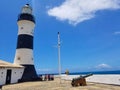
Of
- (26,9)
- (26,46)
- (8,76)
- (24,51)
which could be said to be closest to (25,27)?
(26,46)

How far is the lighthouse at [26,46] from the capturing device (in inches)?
1107

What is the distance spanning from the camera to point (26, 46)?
28281mm

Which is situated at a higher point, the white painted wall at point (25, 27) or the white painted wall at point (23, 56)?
the white painted wall at point (25, 27)

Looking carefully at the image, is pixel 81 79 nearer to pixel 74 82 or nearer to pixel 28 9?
pixel 74 82

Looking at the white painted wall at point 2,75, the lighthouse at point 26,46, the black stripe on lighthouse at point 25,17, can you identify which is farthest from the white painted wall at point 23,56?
the black stripe on lighthouse at point 25,17

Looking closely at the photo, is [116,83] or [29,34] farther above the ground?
[29,34]

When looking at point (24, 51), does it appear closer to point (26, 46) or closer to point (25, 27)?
point (26, 46)

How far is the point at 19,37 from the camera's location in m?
28.8

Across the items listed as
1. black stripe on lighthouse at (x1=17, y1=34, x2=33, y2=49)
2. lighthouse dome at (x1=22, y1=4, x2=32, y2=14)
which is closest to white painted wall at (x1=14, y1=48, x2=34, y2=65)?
black stripe on lighthouse at (x1=17, y1=34, x2=33, y2=49)

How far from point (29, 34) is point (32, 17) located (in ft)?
11.5

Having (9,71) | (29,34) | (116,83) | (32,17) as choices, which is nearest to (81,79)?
(116,83)

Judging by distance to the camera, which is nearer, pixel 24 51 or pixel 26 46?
pixel 24 51

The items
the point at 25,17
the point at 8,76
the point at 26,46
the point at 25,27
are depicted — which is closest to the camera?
the point at 8,76

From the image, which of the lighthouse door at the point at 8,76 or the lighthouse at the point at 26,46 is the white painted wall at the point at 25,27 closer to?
the lighthouse at the point at 26,46
